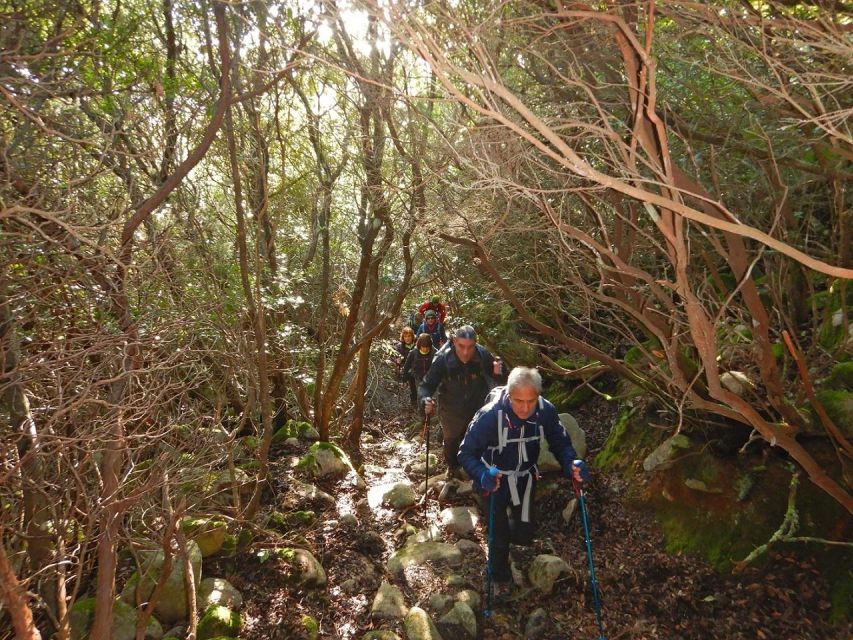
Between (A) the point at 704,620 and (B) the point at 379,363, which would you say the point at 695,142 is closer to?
(A) the point at 704,620

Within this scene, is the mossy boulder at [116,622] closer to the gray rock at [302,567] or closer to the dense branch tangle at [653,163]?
the gray rock at [302,567]

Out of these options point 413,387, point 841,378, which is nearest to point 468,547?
point 841,378

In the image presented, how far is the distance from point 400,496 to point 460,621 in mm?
2458

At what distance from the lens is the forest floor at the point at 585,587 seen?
4461 millimetres

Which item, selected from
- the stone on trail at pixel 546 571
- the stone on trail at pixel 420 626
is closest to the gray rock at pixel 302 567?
the stone on trail at pixel 420 626

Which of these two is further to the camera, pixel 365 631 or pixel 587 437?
pixel 587 437

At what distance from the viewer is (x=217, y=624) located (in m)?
4.49

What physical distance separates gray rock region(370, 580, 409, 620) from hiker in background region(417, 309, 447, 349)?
555 cm

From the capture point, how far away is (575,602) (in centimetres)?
508

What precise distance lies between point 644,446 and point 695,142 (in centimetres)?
363

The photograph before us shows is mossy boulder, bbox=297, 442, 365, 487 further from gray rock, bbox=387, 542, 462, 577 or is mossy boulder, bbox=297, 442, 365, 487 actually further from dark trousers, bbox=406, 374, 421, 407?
dark trousers, bbox=406, 374, 421, 407

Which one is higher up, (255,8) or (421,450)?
(255,8)

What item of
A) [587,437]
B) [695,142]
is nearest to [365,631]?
[587,437]

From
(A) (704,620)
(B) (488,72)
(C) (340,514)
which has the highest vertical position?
(B) (488,72)
